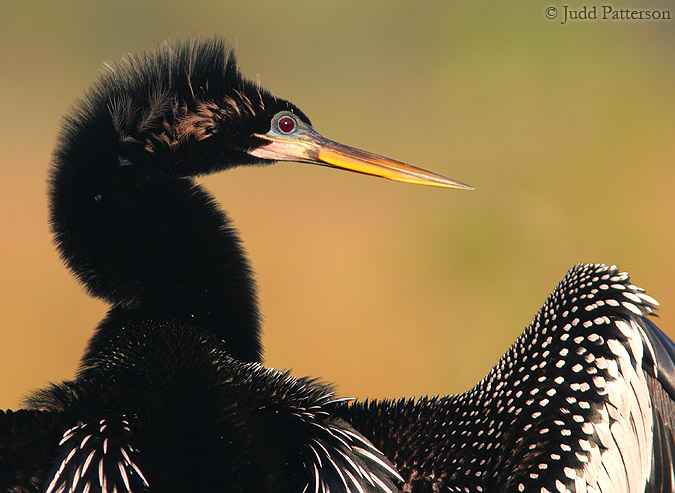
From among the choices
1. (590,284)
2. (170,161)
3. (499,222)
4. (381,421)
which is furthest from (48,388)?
(499,222)

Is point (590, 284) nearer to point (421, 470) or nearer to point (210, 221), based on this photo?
point (421, 470)

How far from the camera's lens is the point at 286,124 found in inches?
70.5

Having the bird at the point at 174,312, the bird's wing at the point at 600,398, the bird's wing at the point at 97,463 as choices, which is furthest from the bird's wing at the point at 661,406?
the bird's wing at the point at 97,463

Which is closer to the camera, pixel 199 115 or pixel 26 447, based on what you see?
pixel 26 447

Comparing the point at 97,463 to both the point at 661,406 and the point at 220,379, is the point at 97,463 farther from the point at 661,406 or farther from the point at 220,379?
the point at 661,406

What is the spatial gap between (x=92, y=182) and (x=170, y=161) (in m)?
0.17

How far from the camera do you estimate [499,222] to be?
504 centimetres

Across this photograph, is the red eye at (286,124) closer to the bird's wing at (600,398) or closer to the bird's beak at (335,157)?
the bird's beak at (335,157)

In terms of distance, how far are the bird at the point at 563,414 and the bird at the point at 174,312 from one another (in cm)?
15

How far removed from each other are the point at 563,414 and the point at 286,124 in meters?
0.90

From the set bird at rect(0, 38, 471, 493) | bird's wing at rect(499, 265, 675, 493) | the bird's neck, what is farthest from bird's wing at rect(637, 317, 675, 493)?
the bird's neck

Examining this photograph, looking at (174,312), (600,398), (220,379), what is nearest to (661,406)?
(600,398)

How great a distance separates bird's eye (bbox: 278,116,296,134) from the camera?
178 cm

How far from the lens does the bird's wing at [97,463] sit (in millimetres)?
1203
